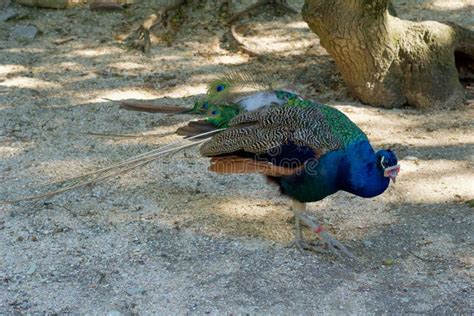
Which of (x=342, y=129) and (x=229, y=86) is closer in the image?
(x=342, y=129)

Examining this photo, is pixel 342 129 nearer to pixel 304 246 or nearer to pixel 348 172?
pixel 348 172

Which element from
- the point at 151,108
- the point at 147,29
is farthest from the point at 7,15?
the point at 151,108

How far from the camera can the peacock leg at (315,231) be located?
4.58m

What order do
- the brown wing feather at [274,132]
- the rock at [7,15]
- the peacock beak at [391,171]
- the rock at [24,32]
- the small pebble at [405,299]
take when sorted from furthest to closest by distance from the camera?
the rock at [7,15] < the rock at [24,32] < the brown wing feather at [274,132] < the peacock beak at [391,171] < the small pebble at [405,299]

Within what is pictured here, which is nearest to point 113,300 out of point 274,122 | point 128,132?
point 274,122

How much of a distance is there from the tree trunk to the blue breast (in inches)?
98.7

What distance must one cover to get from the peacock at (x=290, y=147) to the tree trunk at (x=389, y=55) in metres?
2.00

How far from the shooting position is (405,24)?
6.80 meters

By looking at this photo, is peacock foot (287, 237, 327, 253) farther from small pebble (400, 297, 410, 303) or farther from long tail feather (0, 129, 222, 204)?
long tail feather (0, 129, 222, 204)

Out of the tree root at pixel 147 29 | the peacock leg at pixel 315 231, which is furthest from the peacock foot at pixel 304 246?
the tree root at pixel 147 29

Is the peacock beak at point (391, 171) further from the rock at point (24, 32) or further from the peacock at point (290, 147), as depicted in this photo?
the rock at point (24, 32)

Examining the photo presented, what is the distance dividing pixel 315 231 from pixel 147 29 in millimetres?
4305

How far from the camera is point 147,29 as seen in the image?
8.14 metres

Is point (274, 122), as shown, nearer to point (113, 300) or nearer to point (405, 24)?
point (113, 300)
